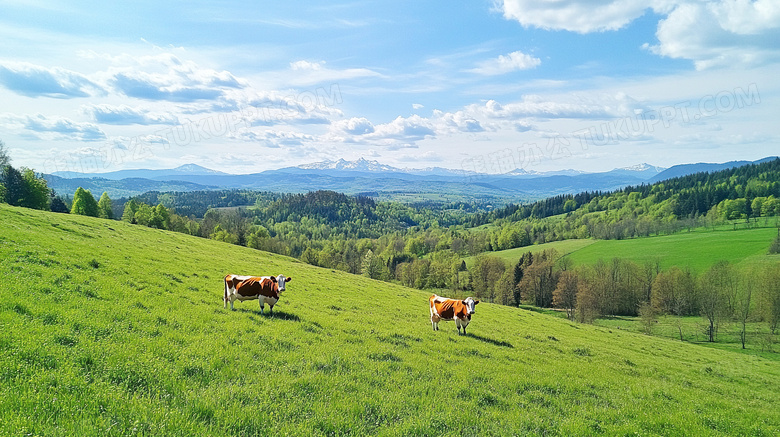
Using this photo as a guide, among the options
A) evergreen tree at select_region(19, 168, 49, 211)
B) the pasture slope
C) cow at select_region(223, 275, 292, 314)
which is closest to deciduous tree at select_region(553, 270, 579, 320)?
the pasture slope

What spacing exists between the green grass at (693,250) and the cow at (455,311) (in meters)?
95.3

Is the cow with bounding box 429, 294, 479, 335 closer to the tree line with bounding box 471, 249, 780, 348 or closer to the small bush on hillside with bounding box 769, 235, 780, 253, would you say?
the tree line with bounding box 471, 249, 780, 348

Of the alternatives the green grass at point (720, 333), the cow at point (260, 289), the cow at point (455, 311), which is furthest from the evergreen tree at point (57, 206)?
the green grass at point (720, 333)

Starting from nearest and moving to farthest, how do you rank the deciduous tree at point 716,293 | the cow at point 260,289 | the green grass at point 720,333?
the cow at point 260,289
the green grass at point 720,333
the deciduous tree at point 716,293

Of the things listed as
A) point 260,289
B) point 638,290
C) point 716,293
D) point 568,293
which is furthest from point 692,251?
point 260,289

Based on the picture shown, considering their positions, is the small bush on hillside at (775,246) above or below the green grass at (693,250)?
above

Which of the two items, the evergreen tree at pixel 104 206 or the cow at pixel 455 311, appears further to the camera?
the evergreen tree at pixel 104 206

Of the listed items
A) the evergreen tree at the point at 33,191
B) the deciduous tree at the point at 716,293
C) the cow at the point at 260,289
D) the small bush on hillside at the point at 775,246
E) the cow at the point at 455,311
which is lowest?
the deciduous tree at the point at 716,293

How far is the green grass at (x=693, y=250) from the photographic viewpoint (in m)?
88.2

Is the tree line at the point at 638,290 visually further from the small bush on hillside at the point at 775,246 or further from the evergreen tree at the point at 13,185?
the evergreen tree at the point at 13,185

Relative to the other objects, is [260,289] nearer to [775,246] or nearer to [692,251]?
[775,246]

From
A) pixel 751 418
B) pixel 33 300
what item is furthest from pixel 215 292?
pixel 751 418

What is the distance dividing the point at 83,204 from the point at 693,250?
15553 cm

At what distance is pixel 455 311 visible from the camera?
19.9m
